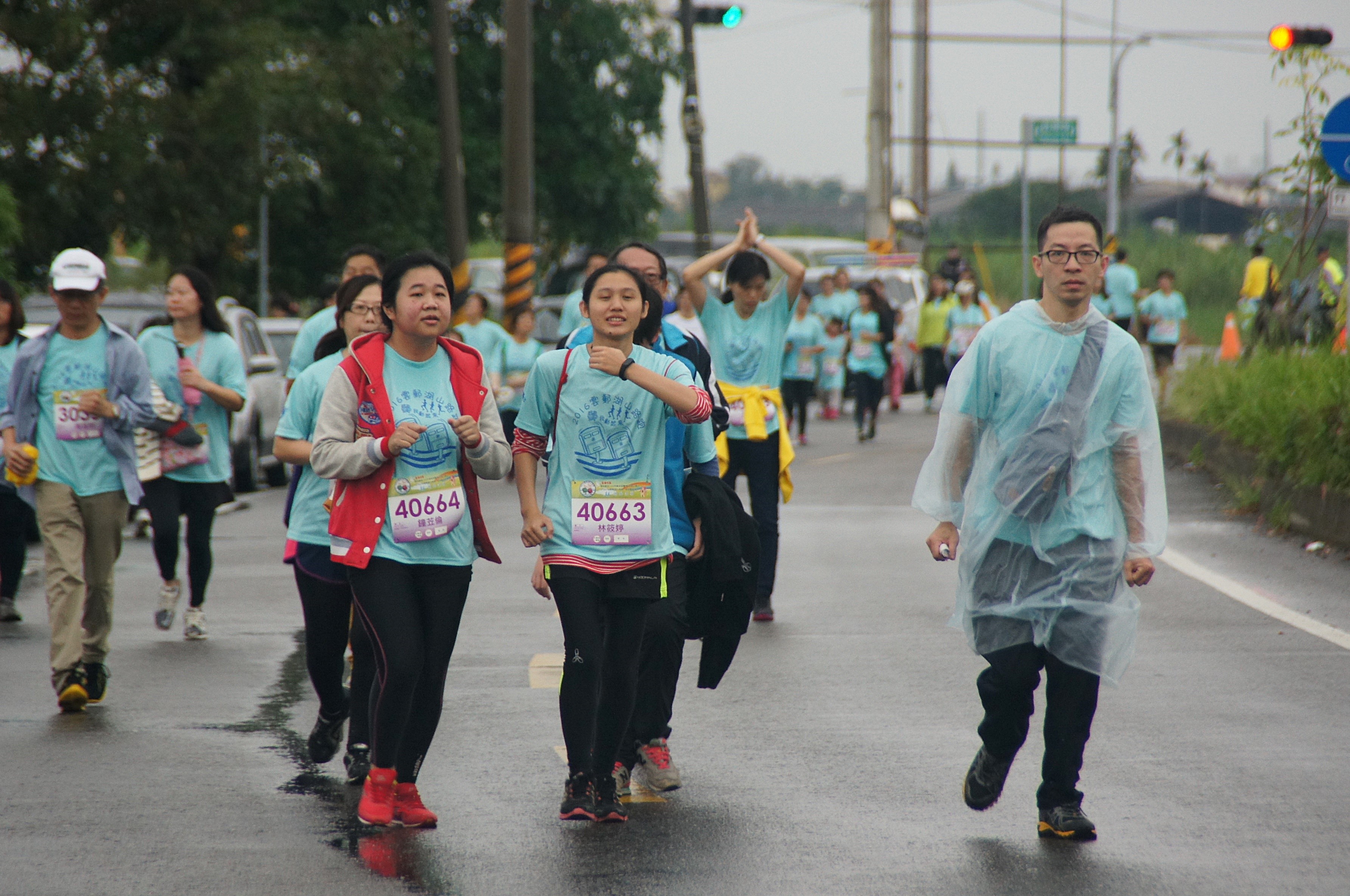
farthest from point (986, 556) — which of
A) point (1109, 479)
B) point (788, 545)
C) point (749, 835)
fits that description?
point (788, 545)

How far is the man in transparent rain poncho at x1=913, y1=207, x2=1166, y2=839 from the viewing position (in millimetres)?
5184

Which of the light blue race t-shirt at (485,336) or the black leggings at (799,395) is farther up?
the light blue race t-shirt at (485,336)

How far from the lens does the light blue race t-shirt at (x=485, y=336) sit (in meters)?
15.6

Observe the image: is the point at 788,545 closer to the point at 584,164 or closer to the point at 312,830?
the point at 312,830

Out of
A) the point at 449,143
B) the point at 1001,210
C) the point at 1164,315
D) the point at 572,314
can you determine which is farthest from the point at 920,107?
the point at 1001,210

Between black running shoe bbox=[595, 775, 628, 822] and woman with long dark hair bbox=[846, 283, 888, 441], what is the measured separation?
51.3 ft

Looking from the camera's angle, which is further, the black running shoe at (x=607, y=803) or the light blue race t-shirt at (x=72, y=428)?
the light blue race t-shirt at (x=72, y=428)

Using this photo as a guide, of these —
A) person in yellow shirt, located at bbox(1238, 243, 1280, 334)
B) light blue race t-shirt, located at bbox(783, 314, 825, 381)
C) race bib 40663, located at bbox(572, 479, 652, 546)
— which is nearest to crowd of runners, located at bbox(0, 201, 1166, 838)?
race bib 40663, located at bbox(572, 479, 652, 546)

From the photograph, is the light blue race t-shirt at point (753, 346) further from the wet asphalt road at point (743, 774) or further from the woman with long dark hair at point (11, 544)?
the woman with long dark hair at point (11, 544)

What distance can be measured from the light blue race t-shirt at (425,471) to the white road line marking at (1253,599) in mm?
3552

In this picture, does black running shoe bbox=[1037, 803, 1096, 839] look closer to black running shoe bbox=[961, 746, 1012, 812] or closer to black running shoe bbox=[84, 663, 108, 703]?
black running shoe bbox=[961, 746, 1012, 812]

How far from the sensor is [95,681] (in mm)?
7238

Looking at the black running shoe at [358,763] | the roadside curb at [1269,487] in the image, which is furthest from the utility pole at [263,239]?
the black running shoe at [358,763]

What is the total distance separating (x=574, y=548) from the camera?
5.28 m
